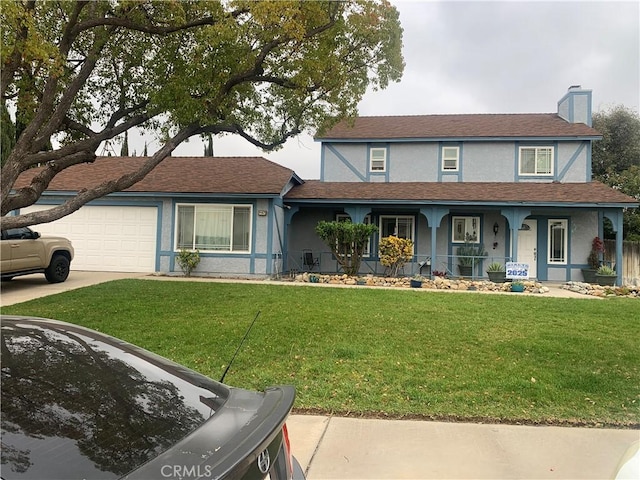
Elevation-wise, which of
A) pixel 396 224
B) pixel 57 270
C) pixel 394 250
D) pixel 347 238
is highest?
pixel 396 224

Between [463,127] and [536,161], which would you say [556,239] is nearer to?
[536,161]

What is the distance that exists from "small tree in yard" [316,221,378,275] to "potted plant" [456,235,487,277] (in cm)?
398

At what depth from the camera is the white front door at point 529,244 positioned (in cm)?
1712

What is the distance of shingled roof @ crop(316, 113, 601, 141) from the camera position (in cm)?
1798

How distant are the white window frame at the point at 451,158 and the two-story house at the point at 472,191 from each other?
0.13ft

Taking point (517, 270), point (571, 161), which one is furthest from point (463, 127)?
point (517, 270)

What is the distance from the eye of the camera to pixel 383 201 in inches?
636

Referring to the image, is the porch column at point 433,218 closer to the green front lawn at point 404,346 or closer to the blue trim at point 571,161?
the green front lawn at point 404,346

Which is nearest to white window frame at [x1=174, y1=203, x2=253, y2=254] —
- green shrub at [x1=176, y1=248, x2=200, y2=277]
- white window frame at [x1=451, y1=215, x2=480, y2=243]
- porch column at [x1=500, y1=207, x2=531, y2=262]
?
green shrub at [x1=176, y1=248, x2=200, y2=277]

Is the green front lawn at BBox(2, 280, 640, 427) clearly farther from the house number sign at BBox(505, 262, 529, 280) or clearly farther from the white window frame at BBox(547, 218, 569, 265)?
the white window frame at BBox(547, 218, 569, 265)

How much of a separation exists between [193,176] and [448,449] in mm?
15026

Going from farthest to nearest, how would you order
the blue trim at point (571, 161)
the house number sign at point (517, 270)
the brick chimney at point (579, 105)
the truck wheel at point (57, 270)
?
the brick chimney at point (579, 105) → the blue trim at point (571, 161) → the house number sign at point (517, 270) → the truck wheel at point (57, 270)

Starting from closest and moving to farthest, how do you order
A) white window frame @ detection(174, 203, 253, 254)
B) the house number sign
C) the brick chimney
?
the house number sign < white window frame @ detection(174, 203, 253, 254) < the brick chimney

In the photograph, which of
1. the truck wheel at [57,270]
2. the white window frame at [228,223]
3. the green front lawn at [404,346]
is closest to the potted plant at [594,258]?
the green front lawn at [404,346]
